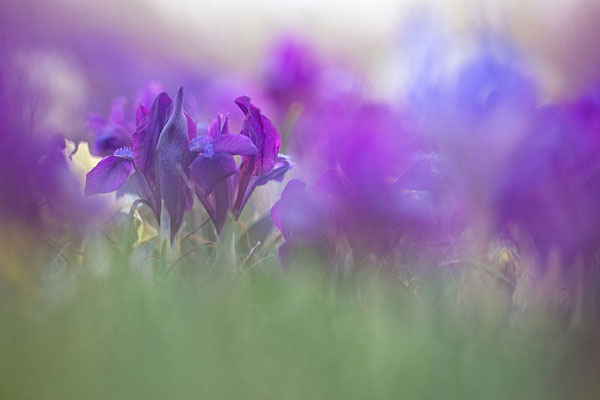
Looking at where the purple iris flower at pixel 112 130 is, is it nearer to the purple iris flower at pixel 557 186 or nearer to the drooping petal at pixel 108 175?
the drooping petal at pixel 108 175

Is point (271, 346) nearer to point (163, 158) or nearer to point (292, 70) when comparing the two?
point (163, 158)

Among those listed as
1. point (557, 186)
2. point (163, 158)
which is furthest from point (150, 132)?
point (557, 186)

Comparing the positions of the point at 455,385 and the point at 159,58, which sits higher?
the point at 159,58

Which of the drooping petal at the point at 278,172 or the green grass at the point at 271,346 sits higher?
the drooping petal at the point at 278,172

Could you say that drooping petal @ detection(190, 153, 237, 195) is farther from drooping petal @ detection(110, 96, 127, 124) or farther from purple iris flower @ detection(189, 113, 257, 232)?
drooping petal @ detection(110, 96, 127, 124)

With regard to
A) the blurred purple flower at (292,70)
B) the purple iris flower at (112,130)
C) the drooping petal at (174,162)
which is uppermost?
the blurred purple flower at (292,70)

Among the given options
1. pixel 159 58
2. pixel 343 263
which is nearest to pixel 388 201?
pixel 343 263

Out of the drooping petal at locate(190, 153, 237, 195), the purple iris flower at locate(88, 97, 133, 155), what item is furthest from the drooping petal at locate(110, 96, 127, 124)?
the drooping petal at locate(190, 153, 237, 195)

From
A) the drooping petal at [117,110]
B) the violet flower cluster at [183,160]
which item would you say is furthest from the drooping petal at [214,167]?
the drooping petal at [117,110]

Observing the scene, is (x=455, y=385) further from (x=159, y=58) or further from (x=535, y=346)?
(x=159, y=58)
